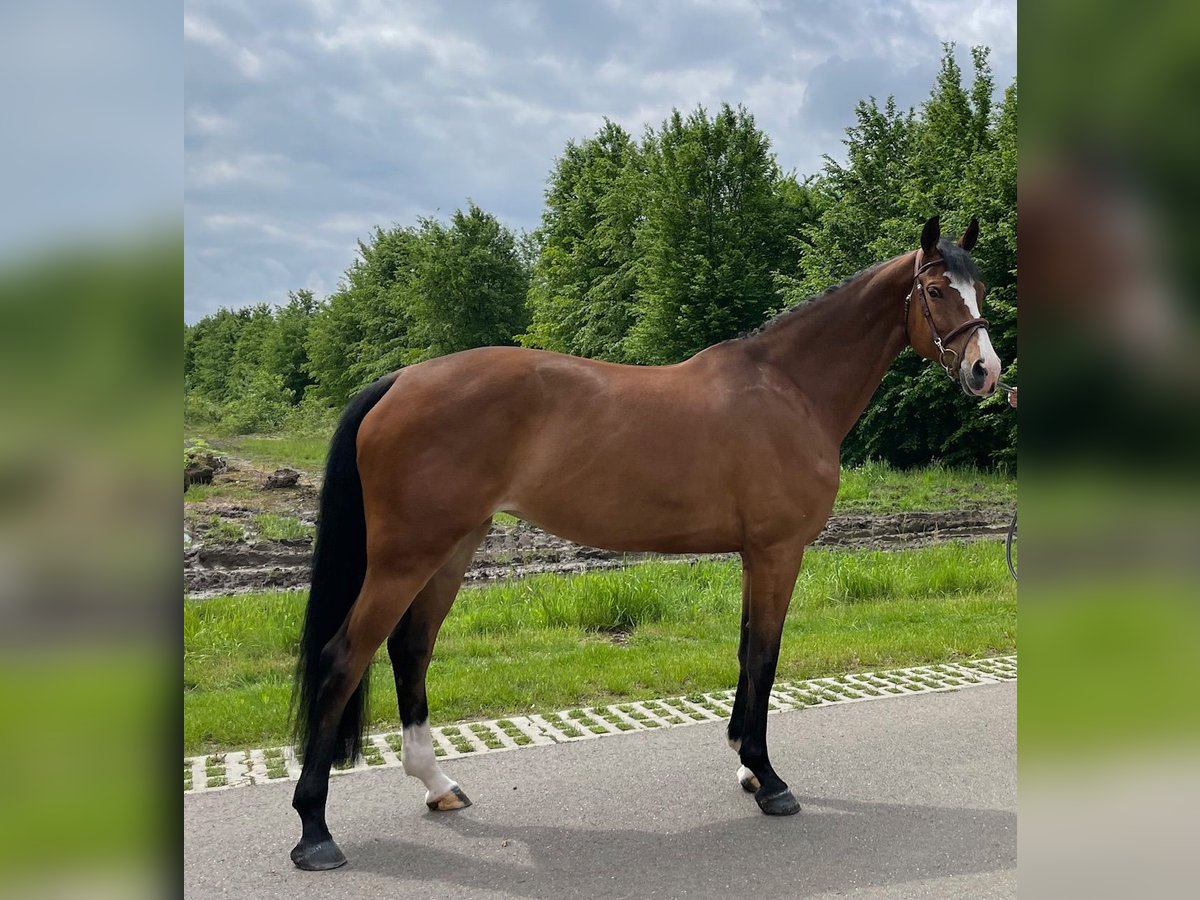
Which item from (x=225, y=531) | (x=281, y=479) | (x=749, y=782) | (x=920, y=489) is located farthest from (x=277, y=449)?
(x=749, y=782)

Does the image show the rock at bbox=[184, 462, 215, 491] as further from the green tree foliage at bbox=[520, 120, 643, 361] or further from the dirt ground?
the green tree foliage at bbox=[520, 120, 643, 361]

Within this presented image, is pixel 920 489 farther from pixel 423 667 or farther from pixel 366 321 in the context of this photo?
pixel 366 321

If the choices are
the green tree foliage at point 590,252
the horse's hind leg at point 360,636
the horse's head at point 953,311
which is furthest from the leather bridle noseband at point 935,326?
the green tree foliage at point 590,252

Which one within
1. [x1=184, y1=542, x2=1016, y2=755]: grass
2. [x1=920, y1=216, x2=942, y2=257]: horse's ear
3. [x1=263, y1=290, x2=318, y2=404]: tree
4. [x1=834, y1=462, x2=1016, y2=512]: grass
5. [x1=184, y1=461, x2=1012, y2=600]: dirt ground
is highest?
[x1=263, y1=290, x2=318, y2=404]: tree

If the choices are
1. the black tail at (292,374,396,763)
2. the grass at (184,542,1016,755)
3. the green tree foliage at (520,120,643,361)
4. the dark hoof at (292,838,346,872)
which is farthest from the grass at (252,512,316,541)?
the green tree foliage at (520,120,643,361)

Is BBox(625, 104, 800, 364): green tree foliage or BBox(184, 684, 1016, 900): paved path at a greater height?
BBox(625, 104, 800, 364): green tree foliage

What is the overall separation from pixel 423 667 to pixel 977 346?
2482mm

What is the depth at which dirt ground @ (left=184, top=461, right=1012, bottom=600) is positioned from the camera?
7465mm

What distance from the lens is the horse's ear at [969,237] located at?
3.26 m

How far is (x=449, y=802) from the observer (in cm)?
319

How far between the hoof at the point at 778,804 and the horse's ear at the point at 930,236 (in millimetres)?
2171

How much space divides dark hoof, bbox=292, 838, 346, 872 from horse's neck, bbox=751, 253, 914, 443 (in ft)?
7.97

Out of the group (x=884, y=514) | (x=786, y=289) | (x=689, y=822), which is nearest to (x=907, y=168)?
(x=786, y=289)
